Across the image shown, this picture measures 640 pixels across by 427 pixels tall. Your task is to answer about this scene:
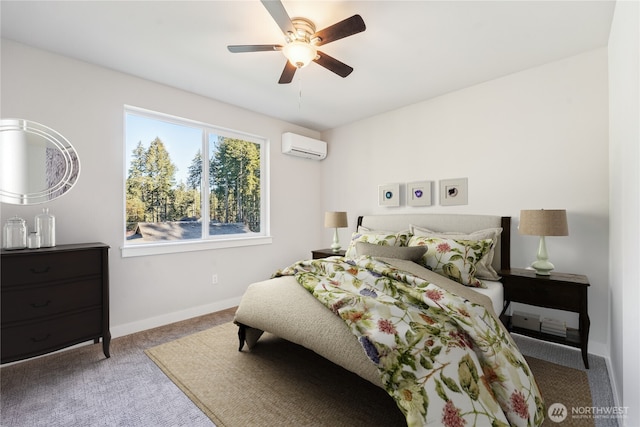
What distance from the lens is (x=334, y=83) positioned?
117 inches

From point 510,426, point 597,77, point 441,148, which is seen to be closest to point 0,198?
point 510,426

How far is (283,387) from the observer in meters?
1.92

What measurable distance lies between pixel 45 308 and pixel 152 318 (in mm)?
1017

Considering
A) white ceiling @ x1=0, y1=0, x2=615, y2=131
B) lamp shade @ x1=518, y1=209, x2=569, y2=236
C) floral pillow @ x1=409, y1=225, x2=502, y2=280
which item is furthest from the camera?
floral pillow @ x1=409, y1=225, x2=502, y2=280

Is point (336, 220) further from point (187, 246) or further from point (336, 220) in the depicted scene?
point (187, 246)

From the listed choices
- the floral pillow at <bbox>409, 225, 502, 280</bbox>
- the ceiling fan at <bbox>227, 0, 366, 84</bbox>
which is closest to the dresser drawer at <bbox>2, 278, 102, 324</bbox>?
the ceiling fan at <bbox>227, 0, 366, 84</bbox>

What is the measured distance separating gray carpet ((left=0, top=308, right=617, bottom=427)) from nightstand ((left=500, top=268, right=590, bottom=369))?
0.18 meters

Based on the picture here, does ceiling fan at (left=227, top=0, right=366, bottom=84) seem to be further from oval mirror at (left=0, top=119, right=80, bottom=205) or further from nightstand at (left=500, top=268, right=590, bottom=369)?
Result: nightstand at (left=500, top=268, right=590, bottom=369)

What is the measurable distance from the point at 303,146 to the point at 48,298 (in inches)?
124

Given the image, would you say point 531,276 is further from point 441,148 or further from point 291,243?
point 291,243

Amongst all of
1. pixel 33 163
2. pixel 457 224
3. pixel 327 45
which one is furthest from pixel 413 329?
pixel 33 163

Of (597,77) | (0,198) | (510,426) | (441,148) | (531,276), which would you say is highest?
(597,77)

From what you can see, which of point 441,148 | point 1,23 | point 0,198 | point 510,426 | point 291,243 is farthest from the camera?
point 291,243

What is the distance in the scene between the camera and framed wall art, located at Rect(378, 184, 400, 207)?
3686 mm
